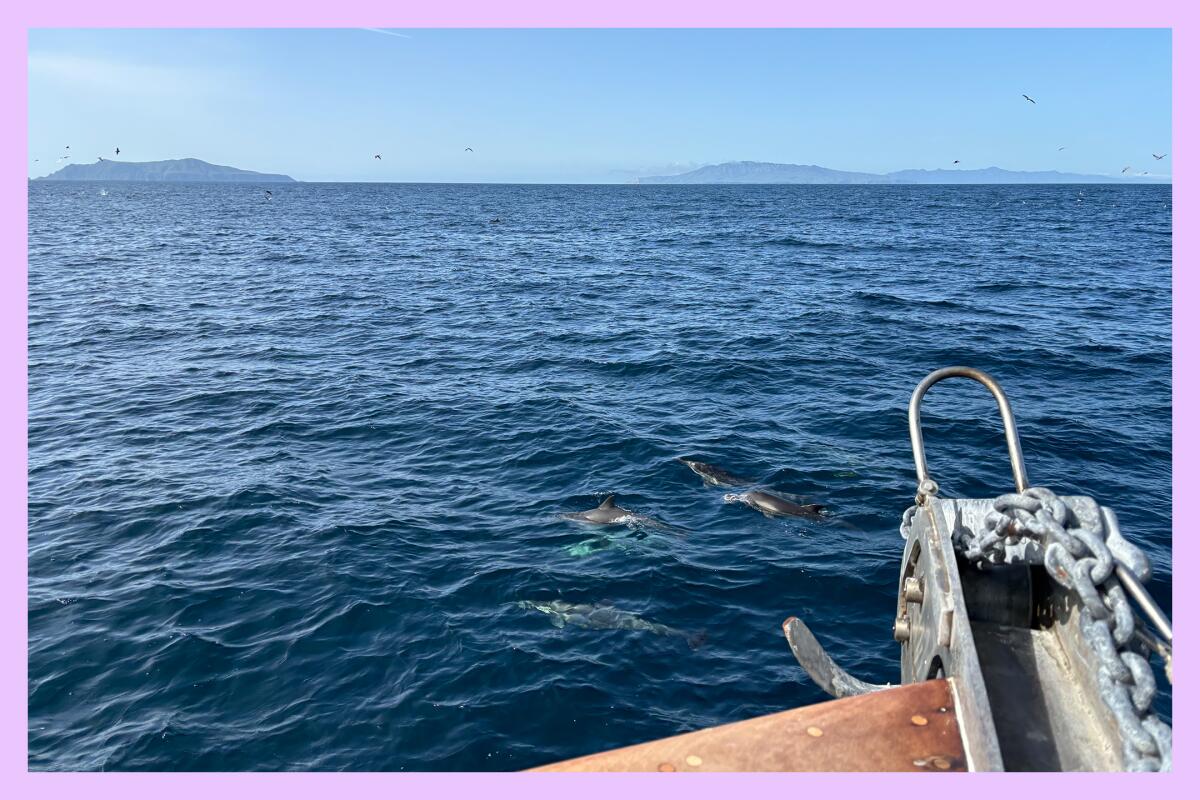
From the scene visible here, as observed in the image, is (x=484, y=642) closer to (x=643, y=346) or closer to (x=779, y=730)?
(x=779, y=730)

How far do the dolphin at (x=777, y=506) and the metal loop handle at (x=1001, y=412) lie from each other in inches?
349

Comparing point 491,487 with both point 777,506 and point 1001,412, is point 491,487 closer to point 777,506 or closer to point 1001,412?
point 777,506

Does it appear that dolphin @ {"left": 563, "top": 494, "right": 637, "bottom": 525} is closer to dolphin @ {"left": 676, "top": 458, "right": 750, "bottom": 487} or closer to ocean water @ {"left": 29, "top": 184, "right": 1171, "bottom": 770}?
ocean water @ {"left": 29, "top": 184, "right": 1171, "bottom": 770}

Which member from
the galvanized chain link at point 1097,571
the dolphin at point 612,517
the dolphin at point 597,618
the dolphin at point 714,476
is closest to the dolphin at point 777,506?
the dolphin at point 714,476

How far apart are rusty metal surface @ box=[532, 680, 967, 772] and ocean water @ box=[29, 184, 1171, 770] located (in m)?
5.67

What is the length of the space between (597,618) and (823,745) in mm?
8353

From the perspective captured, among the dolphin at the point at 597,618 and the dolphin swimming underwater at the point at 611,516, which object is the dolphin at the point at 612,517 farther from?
the dolphin at the point at 597,618

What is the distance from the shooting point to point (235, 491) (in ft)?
56.2

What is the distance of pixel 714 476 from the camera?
17.7 m

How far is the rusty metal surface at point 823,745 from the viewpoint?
14.1ft

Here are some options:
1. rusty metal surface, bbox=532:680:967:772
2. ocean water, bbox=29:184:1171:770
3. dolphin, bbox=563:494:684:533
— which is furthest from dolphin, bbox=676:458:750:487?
rusty metal surface, bbox=532:680:967:772

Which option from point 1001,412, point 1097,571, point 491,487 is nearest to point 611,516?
point 491,487

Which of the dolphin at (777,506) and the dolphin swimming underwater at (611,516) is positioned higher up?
the dolphin at (777,506)

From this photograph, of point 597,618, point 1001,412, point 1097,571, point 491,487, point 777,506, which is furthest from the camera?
point 491,487
